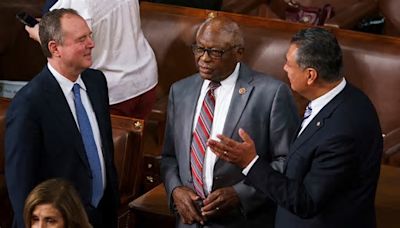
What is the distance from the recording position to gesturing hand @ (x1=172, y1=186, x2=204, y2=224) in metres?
3.58

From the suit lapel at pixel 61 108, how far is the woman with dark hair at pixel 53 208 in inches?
13.1

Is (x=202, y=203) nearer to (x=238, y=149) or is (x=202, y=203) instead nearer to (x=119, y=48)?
(x=238, y=149)

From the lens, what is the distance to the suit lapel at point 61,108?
3.42m

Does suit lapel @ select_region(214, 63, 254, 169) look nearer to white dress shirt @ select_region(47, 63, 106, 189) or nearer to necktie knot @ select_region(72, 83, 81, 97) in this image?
white dress shirt @ select_region(47, 63, 106, 189)

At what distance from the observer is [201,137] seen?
3.62 metres

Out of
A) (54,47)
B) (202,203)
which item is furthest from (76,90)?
(202,203)

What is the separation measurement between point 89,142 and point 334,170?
37.4 inches

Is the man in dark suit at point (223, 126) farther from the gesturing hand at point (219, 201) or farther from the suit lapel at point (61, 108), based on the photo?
the suit lapel at point (61, 108)

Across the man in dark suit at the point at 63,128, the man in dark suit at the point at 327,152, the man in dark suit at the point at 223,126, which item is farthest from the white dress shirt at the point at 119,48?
the man in dark suit at the point at 327,152

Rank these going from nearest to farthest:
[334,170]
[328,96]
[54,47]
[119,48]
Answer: [334,170] < [328,96] < [54,47] < [119,48]

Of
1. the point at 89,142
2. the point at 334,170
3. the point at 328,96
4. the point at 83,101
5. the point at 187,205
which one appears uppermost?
the point at 328,96

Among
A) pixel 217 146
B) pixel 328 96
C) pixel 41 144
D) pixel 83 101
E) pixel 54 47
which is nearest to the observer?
pixel 328 96

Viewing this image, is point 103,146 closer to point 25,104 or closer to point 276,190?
point 25,104

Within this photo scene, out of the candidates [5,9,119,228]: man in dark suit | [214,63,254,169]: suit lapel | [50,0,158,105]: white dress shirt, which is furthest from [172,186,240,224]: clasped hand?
[50,0,158,105]: white dress shirt
